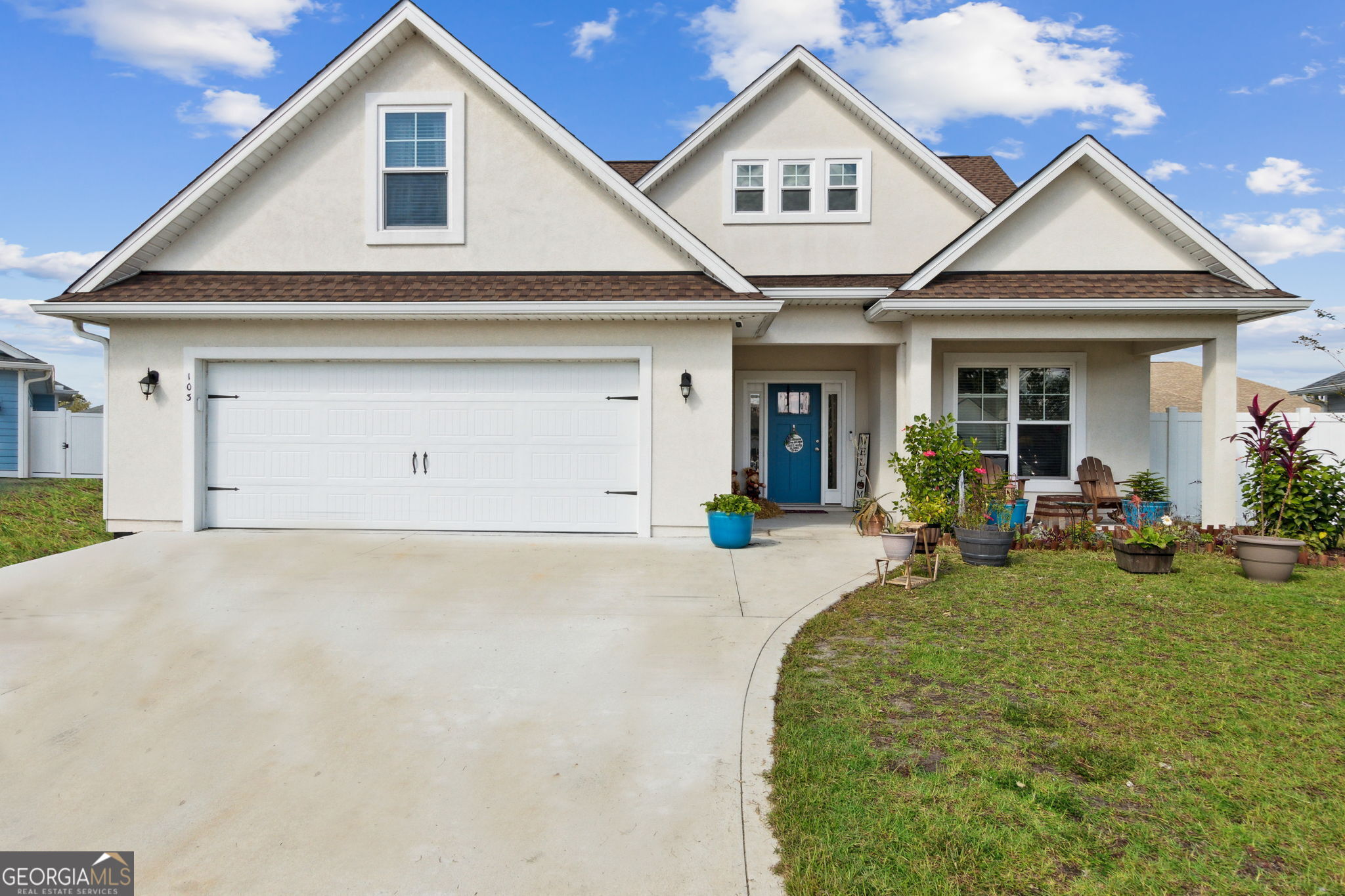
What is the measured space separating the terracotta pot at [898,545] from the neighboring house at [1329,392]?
702 inches

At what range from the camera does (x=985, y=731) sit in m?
3.89

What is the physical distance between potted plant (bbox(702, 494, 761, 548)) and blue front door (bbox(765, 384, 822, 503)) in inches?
178

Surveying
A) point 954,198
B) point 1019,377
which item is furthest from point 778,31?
point 1019,377

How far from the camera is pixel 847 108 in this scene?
1213cm

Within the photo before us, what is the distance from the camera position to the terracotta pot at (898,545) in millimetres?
7672

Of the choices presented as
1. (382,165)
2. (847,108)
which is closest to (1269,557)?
(847,108)

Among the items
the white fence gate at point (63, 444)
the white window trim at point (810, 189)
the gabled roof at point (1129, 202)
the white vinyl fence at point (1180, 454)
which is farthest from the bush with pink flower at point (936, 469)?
the white fence gate at point (63, 444)

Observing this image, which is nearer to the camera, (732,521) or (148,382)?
(732,521)

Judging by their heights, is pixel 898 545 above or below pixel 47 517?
above

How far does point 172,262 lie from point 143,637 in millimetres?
6876

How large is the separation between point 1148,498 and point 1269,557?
3668 mm

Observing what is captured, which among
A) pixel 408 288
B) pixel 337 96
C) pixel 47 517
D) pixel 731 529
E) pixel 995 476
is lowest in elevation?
pixel 47 517

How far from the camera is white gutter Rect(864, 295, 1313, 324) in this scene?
9.62 meters

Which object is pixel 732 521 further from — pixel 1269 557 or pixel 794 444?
pixel 1269 557
